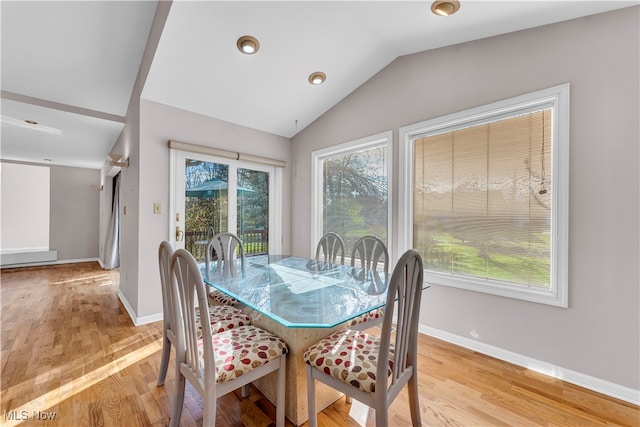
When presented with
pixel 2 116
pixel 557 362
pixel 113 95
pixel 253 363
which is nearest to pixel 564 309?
pixel 557 362

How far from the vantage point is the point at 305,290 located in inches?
68.0

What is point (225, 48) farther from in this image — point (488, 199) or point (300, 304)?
point (488, 199)

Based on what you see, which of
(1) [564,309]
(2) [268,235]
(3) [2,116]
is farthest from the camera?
(2) [268,235]

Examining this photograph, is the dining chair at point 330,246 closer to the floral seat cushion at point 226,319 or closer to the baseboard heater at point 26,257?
the floral seat cushion at point 226,319

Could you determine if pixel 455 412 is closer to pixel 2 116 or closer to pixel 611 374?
pixel 611 374

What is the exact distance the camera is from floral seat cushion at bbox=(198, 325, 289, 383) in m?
1.26

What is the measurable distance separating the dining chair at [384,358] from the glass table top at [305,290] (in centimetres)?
19

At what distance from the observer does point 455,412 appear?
1603 mm

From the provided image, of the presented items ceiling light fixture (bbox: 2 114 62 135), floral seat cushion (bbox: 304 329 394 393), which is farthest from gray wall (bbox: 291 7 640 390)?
ceiling light fixture (bbox: 2 114 62 135)

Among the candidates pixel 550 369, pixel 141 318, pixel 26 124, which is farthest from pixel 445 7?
pixel 26 124

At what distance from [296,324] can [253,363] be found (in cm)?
35

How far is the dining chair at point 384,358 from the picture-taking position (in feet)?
3.67

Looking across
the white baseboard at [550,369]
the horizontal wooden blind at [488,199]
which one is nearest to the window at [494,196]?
the horizontal wooden blind at [488,199]

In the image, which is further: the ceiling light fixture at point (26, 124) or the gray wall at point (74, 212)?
the gray wall at point (74, 212)
